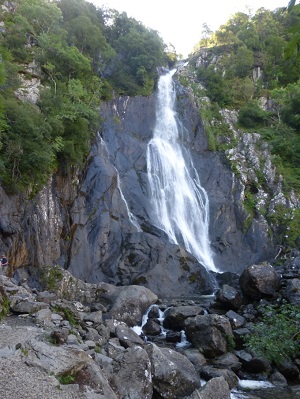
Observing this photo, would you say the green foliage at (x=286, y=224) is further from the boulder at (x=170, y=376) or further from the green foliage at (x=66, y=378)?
the green foliage at (x=66, y=378)

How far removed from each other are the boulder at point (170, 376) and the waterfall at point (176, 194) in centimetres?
1206

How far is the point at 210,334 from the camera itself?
1098 centimetres

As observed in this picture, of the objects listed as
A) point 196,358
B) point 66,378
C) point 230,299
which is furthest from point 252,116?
point 66,378

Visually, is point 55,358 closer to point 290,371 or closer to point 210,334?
point 210,334

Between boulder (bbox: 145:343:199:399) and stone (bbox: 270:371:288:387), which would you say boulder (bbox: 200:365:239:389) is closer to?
boulder (bbox: 145:343:199:399)

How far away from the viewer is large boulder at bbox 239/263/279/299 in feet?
50.2

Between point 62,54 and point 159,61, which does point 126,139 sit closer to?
point 62,54

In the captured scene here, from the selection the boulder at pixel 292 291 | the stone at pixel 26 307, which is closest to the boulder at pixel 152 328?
the stone at pixel 26 307

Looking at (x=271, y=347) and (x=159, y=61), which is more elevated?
(x=159, y=61)

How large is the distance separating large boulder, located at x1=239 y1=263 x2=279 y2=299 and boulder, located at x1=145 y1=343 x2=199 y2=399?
7471 millimetres

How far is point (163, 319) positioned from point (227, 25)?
40930 mm

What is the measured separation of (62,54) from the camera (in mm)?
22031

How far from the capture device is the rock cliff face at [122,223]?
50.6 feet

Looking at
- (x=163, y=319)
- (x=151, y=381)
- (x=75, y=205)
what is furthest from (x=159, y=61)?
(x=151, y=381)
